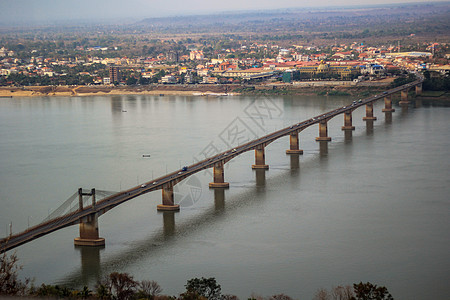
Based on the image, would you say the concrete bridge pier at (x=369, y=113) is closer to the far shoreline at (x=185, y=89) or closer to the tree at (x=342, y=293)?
the far shoreline at (x=185, y=89)

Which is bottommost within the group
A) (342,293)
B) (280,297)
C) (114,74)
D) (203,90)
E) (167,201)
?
(342,293)

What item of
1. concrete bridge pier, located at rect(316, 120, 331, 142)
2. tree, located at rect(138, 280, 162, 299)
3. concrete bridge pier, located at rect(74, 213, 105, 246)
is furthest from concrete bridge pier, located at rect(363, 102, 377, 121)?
tree, located at rect(138, 280, 162, 299)

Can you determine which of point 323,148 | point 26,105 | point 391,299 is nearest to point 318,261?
point 391,299

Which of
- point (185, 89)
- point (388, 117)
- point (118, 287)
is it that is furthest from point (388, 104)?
point (118, 287)

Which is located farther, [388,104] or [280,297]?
[388,104]

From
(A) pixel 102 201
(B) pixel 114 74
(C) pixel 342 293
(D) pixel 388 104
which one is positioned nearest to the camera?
(C) pixel 342 293

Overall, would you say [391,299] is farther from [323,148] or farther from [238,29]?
[238,29]

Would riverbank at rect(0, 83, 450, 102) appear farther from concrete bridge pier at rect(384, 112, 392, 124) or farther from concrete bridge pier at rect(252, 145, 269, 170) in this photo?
concrete bridge pier at rect(252, 145, 269, 170)

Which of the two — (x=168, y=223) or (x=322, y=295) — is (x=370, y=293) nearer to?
(x=322, y=295)
